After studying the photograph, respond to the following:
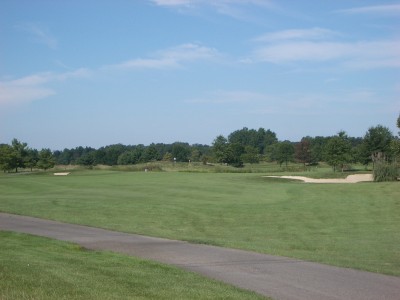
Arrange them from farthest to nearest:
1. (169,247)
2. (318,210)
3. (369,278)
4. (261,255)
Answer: (318,210) < (169,247) < (261,255) < (369,278)

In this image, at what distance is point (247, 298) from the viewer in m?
8.16

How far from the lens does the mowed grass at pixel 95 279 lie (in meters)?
7.69

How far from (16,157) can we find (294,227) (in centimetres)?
6700

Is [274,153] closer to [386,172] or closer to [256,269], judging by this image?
[386,172]

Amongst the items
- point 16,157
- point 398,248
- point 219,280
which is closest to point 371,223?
point 398,248

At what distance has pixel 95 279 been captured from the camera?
880 cm

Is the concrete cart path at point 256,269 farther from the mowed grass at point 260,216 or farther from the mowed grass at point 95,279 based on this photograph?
the mowed grass at point 260,216

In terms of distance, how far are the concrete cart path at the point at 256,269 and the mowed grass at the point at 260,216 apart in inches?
39.4

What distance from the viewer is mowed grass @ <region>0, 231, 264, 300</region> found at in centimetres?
769

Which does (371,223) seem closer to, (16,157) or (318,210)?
(318,210)

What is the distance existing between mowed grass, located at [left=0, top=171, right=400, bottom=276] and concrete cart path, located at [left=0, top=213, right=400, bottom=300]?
1.00 metres

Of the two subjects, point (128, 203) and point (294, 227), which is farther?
point (128, 203)

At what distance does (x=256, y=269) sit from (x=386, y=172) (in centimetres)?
4384

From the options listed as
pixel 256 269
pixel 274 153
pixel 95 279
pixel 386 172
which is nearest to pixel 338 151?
pixel 386 172
